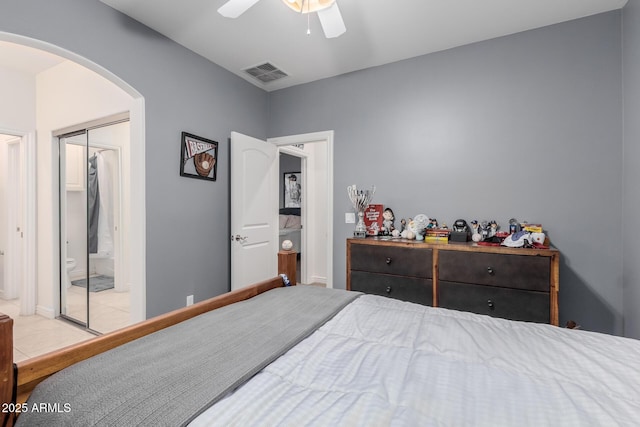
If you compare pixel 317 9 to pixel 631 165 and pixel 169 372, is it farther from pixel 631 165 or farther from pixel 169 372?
pixel 631 165

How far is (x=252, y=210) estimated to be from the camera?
10.7 ft

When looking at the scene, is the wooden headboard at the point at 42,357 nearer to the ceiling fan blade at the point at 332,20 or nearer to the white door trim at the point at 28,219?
the ceiling fan blade at the point at 332,20

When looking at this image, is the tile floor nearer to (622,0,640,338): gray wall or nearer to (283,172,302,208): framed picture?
(283,172,302,208): framed picture

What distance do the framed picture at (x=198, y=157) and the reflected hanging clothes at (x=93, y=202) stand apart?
1163mm

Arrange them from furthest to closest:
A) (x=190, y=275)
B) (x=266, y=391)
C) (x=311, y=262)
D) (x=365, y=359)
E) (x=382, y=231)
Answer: (x=311, y=262), (x=382, y=231), (x=190, y=275), (x=365, y=359), (x=266, y=391)

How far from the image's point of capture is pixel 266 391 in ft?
2.69

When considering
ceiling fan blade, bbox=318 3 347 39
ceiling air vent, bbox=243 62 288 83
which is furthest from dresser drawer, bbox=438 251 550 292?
ceiling air vent, bbox=243 62 288 83

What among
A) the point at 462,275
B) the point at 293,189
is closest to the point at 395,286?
the point at 462,275

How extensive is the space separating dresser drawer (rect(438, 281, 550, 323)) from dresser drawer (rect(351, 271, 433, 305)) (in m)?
0.11

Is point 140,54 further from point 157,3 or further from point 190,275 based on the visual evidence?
point 190,275

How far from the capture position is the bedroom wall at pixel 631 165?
6.62 ft

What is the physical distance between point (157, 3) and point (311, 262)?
352cm

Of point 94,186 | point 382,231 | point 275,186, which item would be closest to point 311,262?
point 275,186

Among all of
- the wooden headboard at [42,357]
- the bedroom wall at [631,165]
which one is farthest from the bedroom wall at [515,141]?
the wooden headboard at [42,357]
